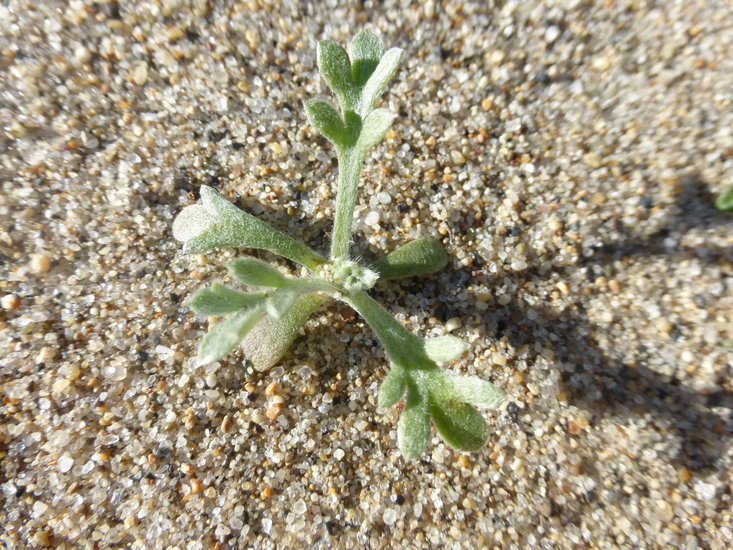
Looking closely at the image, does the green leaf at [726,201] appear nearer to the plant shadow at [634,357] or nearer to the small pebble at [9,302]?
the plant shadow at [634,357]

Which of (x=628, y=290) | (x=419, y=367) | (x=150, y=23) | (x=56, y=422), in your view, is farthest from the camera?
(x=150, y=23)

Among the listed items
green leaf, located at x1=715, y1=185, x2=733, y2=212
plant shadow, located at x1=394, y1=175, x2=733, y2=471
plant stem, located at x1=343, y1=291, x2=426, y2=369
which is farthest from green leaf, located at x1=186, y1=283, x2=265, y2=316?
green leaf, located at x1=715, y1=185, x2=733, y2=212

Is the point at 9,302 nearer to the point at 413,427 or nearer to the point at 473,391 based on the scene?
the point at 413,427

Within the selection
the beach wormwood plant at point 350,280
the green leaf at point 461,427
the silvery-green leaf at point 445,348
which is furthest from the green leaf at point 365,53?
the green leaf at point 461,427

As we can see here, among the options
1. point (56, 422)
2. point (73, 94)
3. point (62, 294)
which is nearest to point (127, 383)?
point (56, 422)

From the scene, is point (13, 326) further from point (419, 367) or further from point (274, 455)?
point (419, 367)

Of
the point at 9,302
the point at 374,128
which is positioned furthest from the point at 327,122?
the point at 9,302
